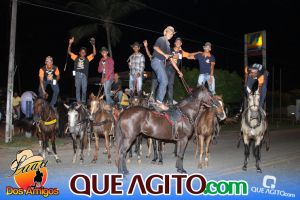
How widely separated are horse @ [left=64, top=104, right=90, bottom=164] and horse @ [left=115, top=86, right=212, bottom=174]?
2324mm

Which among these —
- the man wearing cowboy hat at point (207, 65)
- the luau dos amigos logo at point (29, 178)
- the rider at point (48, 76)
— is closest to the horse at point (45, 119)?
the rider at point (48, 76)

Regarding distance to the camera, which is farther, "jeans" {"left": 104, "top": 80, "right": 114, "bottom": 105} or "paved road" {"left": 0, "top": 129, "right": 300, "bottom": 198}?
"jeans" {"left": 104, "top": 80, "right": 114, "bottom": 105}

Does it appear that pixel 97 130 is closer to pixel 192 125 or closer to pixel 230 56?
pixel 192 125

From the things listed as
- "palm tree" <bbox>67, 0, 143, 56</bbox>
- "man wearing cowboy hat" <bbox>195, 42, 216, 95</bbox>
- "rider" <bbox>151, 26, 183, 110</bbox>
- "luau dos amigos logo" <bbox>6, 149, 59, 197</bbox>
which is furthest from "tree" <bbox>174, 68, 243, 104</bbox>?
"luau dos amigos logo" <bbox>6, 149, 59, 197</bbox>

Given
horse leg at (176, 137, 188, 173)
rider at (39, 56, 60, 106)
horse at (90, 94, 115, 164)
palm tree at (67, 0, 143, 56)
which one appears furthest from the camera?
palm tree at (67, 0, 143, 56)

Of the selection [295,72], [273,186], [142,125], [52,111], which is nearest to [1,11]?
[52,111]

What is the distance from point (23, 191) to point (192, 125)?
4.84m

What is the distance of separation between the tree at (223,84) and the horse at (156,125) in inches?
648

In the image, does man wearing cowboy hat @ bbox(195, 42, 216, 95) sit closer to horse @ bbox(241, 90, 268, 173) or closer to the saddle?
horse @ bbox(241, 90, 268, 173)

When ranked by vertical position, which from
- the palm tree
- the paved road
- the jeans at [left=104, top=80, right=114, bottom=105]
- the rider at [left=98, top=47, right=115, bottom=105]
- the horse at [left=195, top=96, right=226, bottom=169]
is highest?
the palm tree

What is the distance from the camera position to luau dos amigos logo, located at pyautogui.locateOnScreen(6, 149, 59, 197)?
8953 millimetres

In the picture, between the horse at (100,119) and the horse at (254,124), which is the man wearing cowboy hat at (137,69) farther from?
the horse at (254,124)

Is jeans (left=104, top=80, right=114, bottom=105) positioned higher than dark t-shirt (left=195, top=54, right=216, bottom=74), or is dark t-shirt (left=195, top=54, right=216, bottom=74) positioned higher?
dark t-shirt (left=195, top=54, right=216, bottom=74)

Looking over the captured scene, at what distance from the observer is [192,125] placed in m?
11.4
